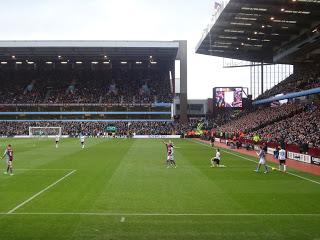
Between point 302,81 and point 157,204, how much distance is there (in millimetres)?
52761

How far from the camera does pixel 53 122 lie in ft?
344

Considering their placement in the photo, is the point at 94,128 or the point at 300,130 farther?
the point at 94,128

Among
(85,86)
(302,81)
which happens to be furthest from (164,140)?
(85,86)

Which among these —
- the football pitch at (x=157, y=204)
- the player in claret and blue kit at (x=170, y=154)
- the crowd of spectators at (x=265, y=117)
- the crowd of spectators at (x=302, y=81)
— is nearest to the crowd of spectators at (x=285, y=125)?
the crowd of spectators at (x=265, y=117)

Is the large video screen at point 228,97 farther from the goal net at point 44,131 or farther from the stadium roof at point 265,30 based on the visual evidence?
the goal net at point 44,131

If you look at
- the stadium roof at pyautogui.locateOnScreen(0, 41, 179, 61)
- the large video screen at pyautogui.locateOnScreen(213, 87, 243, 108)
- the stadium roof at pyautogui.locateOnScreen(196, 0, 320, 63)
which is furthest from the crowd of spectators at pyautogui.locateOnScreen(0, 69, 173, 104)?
the large video screen at pyautogui.locateOnScreen(213, 87, 243, 108)

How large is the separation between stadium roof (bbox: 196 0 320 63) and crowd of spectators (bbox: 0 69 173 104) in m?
27.3

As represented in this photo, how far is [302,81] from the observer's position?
65375 mm

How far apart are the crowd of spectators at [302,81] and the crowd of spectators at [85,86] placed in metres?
34.7

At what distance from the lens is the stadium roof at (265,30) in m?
50.7

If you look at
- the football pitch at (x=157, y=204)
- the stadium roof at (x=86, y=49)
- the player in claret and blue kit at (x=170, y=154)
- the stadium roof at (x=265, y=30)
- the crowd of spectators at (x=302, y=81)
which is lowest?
the football pitch at (x=157, y=204)

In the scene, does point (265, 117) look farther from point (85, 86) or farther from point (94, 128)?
point (85, 86)

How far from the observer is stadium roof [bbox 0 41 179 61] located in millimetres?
86312

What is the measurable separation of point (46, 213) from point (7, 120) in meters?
94.7
